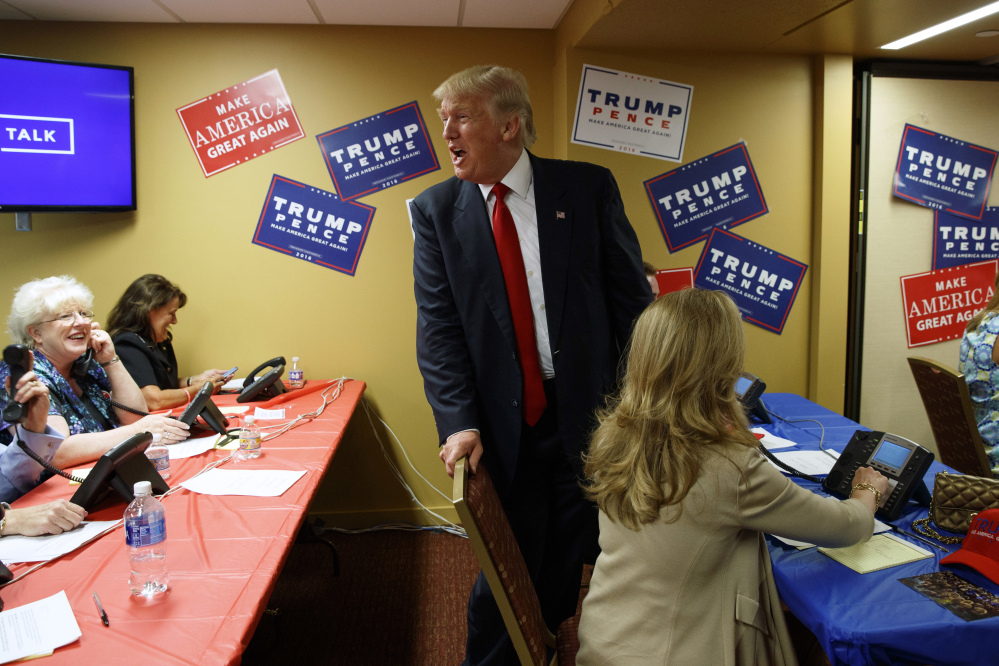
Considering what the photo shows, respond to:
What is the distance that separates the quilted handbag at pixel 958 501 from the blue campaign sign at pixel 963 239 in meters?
2.37

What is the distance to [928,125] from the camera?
130 inches

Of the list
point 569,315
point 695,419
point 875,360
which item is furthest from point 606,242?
point 875,360

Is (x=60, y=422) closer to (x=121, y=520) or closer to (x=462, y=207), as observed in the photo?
(x=121, y=520)

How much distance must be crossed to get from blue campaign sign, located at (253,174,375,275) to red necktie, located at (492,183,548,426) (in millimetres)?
1870

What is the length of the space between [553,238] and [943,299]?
2.80 m

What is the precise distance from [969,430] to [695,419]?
176 cm

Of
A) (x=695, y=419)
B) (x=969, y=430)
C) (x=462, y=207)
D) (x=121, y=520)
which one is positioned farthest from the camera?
(x=969, y=430)

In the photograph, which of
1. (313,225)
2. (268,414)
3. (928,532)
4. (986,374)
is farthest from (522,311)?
(313,225)

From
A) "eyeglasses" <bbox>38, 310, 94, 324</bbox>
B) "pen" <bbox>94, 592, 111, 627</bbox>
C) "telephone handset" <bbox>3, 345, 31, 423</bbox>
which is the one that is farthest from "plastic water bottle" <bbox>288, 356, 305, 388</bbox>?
"pen" <bbox>94, 592, 111, 627</bbox>

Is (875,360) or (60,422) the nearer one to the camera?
(60,422)

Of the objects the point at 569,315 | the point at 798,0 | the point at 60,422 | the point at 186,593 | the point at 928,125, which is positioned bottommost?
the point at 186,593

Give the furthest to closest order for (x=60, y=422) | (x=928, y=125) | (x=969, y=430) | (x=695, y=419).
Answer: (x=928, y=125) → (x=969, y=430) → (x=60, y=422) → (x=695, y=419)

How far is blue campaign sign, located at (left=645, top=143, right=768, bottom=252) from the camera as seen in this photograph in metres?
3.21

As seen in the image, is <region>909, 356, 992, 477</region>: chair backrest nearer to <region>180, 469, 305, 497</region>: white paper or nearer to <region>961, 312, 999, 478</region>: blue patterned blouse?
<region>961, 312, 999, 478</region>: blue patterned blouse
